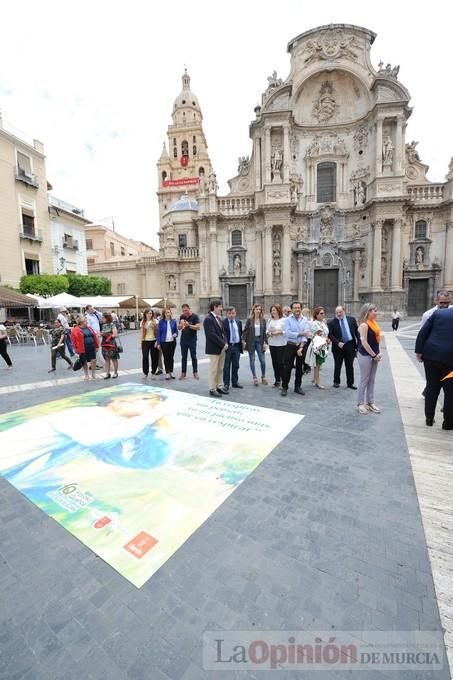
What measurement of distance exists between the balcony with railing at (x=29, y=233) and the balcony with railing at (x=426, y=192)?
3324 centimetres

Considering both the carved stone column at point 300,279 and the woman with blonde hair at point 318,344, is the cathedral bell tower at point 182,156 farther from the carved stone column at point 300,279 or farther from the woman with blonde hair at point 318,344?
the woman with blonde hair at point 318,344

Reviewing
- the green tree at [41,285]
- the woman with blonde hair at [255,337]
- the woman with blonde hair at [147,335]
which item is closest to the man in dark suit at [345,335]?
the woman with blonde hair at [255,337]

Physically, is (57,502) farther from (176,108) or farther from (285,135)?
(176,108)

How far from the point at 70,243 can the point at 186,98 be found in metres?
45.8

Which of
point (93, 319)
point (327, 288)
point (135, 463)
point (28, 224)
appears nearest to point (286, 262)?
point (327, 288)

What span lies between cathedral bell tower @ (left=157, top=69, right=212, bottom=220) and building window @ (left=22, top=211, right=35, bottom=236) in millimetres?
28394

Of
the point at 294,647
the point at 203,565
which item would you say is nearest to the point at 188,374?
the point at 203,565

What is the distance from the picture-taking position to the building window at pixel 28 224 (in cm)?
2459

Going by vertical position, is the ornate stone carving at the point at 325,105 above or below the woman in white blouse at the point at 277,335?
above

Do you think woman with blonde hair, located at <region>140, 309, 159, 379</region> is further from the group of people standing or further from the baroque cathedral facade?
the baroque cathedral facade

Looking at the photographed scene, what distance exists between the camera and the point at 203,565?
2102 millimetres

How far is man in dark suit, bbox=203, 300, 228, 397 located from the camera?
239 inches

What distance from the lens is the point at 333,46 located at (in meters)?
25.8

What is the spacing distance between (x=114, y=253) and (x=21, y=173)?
91.8ft
